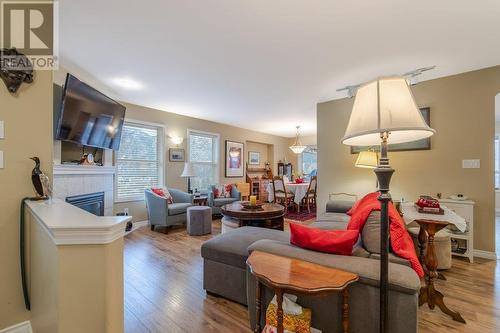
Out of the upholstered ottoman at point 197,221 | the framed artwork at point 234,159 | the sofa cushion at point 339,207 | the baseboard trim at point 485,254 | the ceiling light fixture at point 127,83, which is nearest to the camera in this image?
the baseboard trim at point 485,254

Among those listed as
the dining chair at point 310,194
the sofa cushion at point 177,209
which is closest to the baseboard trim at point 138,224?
the sofa cushion at point 177,209

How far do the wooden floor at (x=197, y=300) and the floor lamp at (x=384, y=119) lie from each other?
111 centimetres

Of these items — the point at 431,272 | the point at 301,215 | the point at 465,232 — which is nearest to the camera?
the point at 431,272

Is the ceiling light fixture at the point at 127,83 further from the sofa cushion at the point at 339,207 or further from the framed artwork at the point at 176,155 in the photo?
the sofa cushion at the point at 339,207

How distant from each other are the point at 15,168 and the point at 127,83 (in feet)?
7.89

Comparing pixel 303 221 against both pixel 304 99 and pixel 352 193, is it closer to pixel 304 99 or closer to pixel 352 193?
pixel 352 193

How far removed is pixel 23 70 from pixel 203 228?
3155mm

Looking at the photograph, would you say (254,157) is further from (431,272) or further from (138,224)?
(431,272)

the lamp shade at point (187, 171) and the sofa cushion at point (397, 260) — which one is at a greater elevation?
the lamp shade at point (187, 171)

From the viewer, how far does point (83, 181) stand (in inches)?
130

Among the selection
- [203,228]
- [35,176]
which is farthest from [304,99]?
[35,176]

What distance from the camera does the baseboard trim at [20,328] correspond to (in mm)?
1501

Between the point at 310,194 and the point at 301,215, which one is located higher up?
the point at 310,194

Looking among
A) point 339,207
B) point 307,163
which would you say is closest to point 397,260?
point 339,207
